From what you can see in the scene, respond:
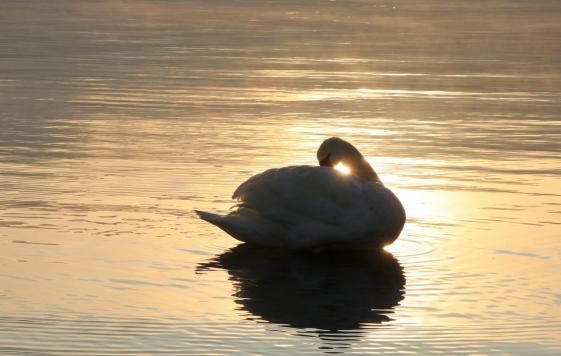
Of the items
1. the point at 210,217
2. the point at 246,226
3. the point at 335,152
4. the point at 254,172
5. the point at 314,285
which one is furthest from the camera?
the point at 254,172

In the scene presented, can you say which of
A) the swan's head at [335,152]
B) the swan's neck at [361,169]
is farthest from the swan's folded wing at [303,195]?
the swan's head at [335,152]

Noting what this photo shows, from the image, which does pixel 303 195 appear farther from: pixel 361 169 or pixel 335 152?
pixel 335 152

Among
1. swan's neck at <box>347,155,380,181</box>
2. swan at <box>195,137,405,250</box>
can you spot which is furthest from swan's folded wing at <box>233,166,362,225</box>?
swan's neck at <box>347,155,380,181</box>

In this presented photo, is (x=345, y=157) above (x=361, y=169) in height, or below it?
above

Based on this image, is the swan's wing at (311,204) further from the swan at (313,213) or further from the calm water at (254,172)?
the calm water at (254,172)

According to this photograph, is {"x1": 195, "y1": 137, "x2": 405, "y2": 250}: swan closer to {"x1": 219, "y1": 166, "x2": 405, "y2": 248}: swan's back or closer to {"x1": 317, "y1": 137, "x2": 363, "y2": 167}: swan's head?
{"x1": 219, "y1": 166, "x2": 405, "y2": 248}: swan's back

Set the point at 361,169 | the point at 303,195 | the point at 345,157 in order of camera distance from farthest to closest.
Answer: the point at 345,157, the point at 361,169, the point at 303,195

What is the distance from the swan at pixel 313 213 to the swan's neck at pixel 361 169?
1059 mm

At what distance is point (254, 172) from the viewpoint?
14625mm

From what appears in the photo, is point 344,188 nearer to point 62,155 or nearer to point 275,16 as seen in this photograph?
point 62,155

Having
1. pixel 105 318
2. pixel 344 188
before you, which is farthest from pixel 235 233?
pixel 105 318

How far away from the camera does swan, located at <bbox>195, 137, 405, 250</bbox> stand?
1091 centimetres

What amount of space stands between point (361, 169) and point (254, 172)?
2.16 m

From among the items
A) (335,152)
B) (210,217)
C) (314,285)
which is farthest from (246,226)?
(335,152)
